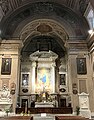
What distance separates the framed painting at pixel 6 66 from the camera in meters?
15.3

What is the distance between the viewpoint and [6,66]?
50.7ft

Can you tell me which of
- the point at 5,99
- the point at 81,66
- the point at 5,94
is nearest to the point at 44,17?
the point at 81,66

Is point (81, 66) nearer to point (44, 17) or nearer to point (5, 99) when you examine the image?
point (44, 17)

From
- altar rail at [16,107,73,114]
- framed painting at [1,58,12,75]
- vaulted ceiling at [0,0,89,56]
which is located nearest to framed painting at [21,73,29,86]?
framed painting at [1,58,12,75]

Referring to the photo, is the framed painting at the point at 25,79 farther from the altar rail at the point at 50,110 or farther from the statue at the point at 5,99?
the altar rail at the point at 50,110

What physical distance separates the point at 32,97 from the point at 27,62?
4.15 m

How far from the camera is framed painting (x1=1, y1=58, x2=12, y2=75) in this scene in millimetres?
15336

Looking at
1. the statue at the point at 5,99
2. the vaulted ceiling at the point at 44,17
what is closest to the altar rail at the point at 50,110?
the statue at the point at 5,99

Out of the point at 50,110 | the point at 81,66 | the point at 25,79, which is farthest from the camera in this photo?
the point at 25,79

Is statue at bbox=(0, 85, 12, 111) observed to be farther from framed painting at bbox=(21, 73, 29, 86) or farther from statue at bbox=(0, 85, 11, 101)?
framed painting at bbox=(21, 73, 29, 86)

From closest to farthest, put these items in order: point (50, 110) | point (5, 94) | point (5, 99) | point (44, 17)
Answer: point (5, 99) < point (5, 94) < point (50, 110) < point (44, 17)

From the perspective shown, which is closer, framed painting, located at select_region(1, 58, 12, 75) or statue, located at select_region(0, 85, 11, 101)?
statue, located at select_region(0, 85, 11, 101)

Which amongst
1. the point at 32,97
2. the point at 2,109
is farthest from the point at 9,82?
the point at 32,97

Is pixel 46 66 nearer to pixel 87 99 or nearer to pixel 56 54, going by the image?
pixel 56 54
